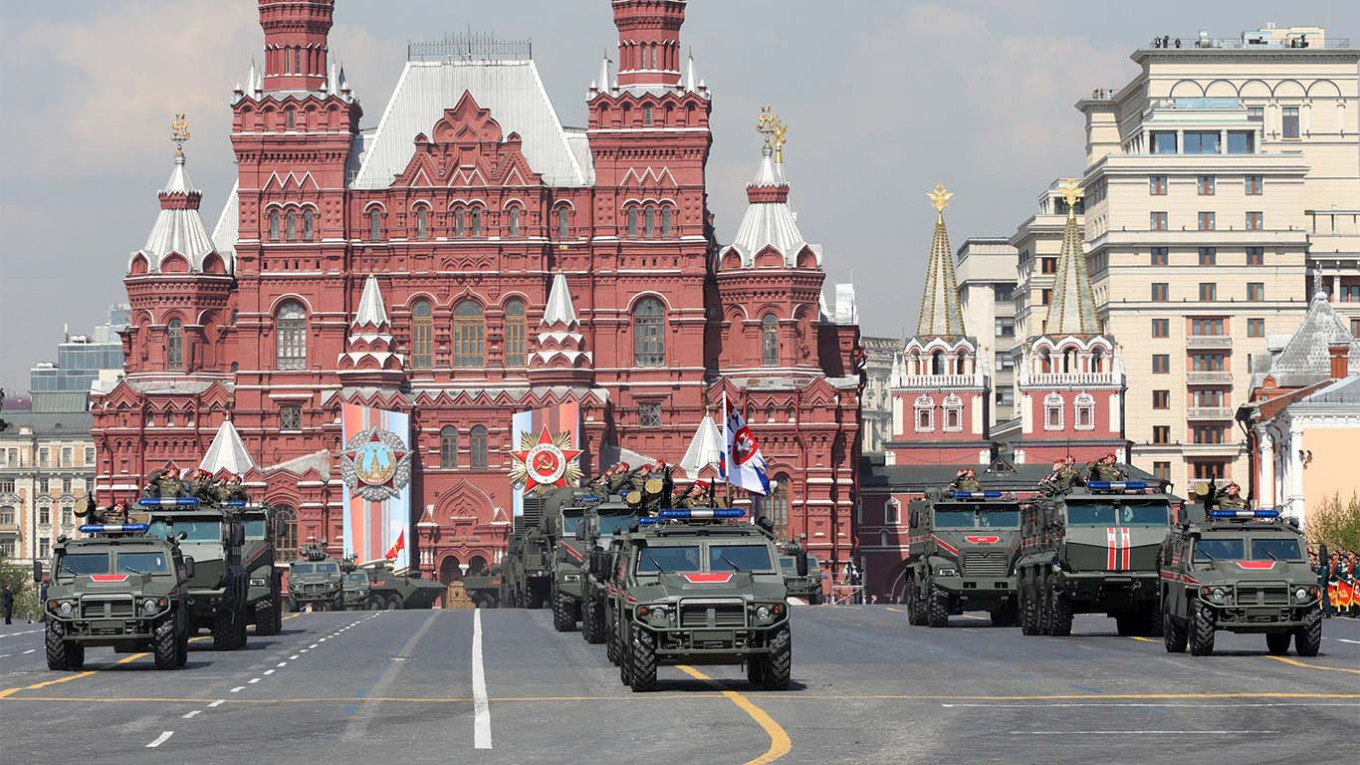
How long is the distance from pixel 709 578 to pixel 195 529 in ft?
66.1

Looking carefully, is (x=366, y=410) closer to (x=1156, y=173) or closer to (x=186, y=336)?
(x=186, y=336)

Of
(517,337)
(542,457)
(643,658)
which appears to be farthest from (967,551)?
(517,337)

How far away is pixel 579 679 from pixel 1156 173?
133 metres

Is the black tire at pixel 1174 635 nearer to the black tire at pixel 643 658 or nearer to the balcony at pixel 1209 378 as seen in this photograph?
the black tire at pixel 643 658

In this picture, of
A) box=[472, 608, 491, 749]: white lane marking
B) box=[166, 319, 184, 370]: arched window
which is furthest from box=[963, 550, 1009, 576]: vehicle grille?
box=[166, 319, 184, 370]: arched window

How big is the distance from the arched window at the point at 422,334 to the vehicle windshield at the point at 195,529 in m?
78.7

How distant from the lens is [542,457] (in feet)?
415

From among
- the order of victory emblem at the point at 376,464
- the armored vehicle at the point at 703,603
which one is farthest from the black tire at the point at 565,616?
the order of victory emblem at the point at 376,464

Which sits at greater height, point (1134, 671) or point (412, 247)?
point (412, 247)

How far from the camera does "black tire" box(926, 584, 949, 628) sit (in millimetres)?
60344

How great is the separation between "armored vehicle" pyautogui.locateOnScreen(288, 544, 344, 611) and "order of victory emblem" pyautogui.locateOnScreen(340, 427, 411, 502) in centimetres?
2171

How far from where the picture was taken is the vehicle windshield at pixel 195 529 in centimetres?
5316

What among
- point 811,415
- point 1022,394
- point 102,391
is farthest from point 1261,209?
point 102,391

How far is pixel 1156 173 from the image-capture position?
551 ft
